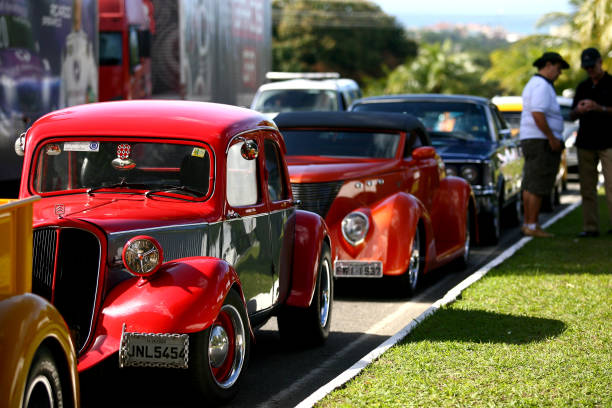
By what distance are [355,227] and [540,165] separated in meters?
4.68

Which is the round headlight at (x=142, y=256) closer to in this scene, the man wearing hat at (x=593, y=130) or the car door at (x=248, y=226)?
the car door at (x=248, y=226)

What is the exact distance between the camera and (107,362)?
5.55 meters

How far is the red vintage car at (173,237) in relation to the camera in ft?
18.6

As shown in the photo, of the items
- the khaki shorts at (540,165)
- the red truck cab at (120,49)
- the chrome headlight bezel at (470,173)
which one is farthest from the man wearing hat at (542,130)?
the red truck cab at (120,49)

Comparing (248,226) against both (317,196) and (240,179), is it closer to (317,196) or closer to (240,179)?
(240,179)

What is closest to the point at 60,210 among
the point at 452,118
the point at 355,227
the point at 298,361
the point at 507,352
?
the point at 298,361

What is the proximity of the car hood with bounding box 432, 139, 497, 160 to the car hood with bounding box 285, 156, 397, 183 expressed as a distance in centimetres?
323

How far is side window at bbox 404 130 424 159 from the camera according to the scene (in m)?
11.2

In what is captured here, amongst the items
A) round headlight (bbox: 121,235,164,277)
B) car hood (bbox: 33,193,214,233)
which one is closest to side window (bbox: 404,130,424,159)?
car hood (bbox: 33,193,214,233)

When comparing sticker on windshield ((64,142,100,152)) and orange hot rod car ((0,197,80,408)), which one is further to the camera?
sticker on windshield ((64,142,100,152))

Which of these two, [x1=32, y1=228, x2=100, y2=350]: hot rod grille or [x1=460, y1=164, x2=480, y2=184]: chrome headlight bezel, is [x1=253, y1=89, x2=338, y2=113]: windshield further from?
[x1=32, y1=228, x2=100, y2=350]: hot rod grille

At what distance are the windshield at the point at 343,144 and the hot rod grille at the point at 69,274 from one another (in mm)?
5534

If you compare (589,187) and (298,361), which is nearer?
(298,361)

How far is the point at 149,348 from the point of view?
554cm
